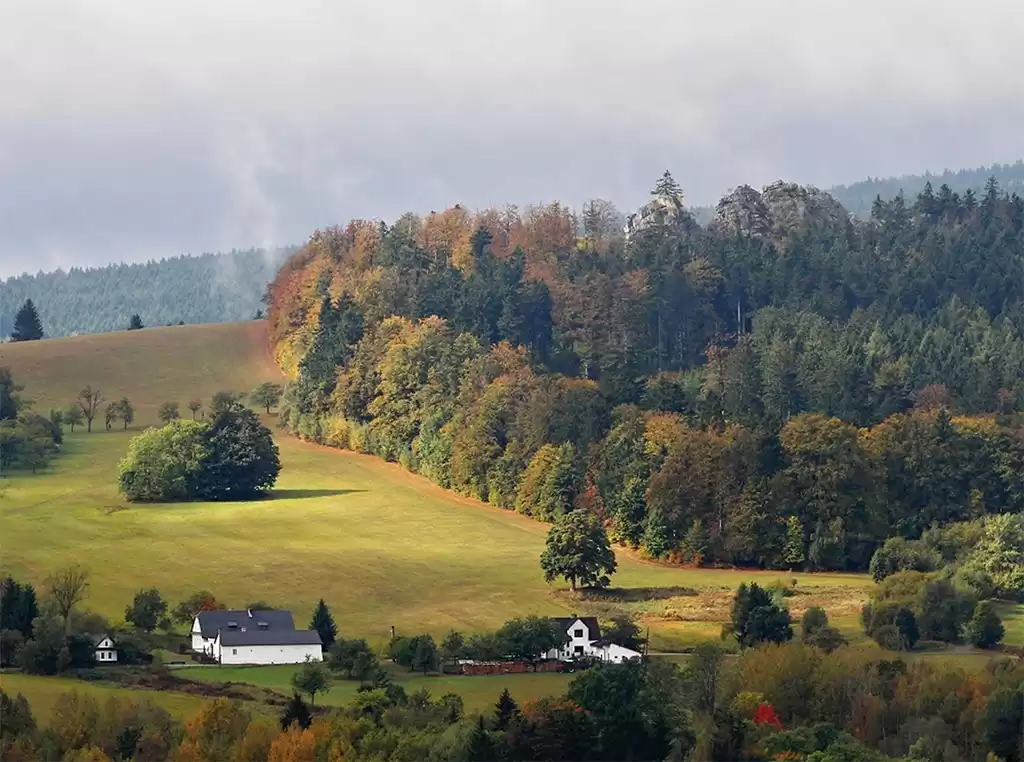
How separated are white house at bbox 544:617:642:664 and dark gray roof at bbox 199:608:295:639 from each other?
10.1 meters

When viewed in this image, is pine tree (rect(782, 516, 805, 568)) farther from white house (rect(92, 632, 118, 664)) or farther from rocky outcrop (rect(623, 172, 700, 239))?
rocky outcrop (rect(623, 172, 700, 239))

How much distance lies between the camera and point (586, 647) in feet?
255

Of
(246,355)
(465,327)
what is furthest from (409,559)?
(246,355)

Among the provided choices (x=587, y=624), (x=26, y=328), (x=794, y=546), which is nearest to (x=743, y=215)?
(x=26, y=328)

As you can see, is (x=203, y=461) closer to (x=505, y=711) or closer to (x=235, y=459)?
(x=235, y=459)

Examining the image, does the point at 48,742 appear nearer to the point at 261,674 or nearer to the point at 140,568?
the point at 261,674

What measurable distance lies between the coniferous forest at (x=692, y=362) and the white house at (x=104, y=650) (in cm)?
3367

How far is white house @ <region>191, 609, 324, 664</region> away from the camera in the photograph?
7538cm

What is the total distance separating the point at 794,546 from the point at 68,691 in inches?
1665

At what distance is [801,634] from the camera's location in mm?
79750

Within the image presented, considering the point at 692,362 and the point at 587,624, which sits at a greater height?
the point at 692,362

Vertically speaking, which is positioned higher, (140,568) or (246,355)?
(246,355)

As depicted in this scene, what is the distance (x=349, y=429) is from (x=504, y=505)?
1920 cm

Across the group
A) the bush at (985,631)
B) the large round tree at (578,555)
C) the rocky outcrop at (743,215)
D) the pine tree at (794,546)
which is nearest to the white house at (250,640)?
the large round tree at (578,555)
